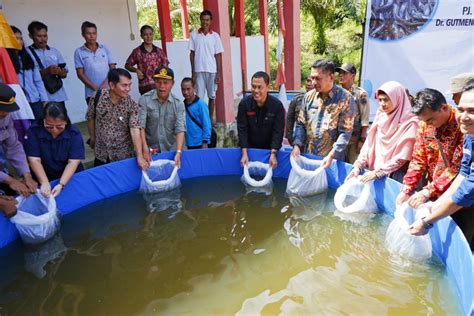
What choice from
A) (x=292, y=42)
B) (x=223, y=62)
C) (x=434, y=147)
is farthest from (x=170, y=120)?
(x=292, y=42)

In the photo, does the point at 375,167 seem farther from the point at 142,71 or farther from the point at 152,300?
the point at 142,71

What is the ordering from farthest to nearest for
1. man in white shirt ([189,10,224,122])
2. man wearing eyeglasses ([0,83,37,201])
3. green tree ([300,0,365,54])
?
1. green tree ([300,0,365,54])
2. man in white shirt ([189,10,224,122])
3. man wearing eyeglasses ([0,83,37,201])

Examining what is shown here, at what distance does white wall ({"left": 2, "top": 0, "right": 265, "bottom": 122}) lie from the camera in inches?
234

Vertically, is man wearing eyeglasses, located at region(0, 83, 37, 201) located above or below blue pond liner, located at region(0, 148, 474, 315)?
above

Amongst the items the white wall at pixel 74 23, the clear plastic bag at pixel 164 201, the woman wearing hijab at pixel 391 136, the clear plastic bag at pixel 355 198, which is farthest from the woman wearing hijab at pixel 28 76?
the woman wearing hijab at pixel 391 136

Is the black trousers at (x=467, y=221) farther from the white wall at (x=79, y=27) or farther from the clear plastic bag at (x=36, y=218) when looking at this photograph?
the white wall at (x=79, y=27)

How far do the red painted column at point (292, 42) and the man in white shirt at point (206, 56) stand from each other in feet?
9.05

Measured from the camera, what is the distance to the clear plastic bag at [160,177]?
4103 mm

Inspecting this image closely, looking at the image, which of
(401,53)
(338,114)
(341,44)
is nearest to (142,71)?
(338,114)

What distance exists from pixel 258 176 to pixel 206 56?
7.85 ft

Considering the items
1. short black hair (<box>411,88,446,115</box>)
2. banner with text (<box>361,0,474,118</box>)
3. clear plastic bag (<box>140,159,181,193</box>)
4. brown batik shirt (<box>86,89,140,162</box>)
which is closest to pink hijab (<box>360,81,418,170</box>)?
short black hair (<box>411,88,446,115</box>)

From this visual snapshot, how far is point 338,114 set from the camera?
3734 mm

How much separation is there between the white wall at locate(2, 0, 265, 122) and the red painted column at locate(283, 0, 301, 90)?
Result: 222cm

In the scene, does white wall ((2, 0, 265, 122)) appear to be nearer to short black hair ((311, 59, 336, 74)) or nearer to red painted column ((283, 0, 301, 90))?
red painted column ((283, 0, 301, 90))
